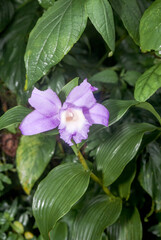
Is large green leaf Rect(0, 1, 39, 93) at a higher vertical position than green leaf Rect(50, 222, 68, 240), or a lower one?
higher

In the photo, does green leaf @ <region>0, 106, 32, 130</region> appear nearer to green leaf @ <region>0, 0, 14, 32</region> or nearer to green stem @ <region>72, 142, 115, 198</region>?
green stem @ <region>72, 142, 115, 198</region>

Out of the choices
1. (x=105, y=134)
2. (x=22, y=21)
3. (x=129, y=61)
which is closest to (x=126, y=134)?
(x=105, y=134)

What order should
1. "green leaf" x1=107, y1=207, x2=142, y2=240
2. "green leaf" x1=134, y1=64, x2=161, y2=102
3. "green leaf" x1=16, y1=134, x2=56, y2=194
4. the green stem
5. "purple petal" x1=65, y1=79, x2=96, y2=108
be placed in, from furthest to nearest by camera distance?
"green leaf" x1=16, y1=134, x2=56, y2=194 → "green leaf" x1=107, y1=207, x2=142, y2=240 → the green stem → "green leaf" x1=134, y1=64, x2=161, y2=102 → "purple petal" x1=65, y1=79, x2=96, y2=108

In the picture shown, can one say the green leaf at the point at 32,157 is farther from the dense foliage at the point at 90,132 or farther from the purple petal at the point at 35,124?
the purple petal at the point at 35,124

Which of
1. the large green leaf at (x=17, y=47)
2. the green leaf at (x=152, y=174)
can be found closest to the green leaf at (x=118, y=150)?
the green leaf at (x=152, y=174)

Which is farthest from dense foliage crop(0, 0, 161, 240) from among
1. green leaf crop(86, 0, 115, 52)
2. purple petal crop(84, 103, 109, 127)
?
purple petal crop(84, 103, 109, 127)

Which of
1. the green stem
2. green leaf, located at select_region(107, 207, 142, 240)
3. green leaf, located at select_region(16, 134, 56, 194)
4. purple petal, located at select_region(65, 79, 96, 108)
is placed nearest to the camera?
purple petal, located at select_region(65, 79, 96, 108)

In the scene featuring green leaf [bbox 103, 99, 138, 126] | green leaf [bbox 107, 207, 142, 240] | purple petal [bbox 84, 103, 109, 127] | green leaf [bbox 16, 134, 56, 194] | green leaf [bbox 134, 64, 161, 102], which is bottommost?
green leaf [bbox 107, 207, 142, 240]
